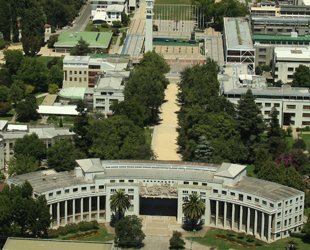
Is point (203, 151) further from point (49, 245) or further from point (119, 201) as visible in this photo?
point (49, 245)

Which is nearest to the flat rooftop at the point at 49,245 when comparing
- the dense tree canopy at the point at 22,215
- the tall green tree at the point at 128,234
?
the dense tree canopy at the point at 22,215

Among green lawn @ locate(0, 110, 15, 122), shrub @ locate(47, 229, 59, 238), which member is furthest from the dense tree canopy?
green lawn @ locate(0, 110, 15, 122)

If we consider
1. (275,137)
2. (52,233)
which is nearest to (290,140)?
(275,137)

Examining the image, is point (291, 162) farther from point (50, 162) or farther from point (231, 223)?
point (50, 162)

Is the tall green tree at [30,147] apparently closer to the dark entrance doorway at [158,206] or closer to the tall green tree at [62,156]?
the tall green tree at [62,156]

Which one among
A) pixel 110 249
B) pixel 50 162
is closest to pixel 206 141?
pixel 50 162

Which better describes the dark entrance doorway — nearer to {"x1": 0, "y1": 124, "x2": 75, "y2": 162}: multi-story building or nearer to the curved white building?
the curved white building

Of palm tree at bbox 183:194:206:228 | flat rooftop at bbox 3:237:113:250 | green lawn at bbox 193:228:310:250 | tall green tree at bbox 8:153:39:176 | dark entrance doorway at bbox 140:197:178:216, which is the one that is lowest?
green lawn at bbox 193:228:310:250
